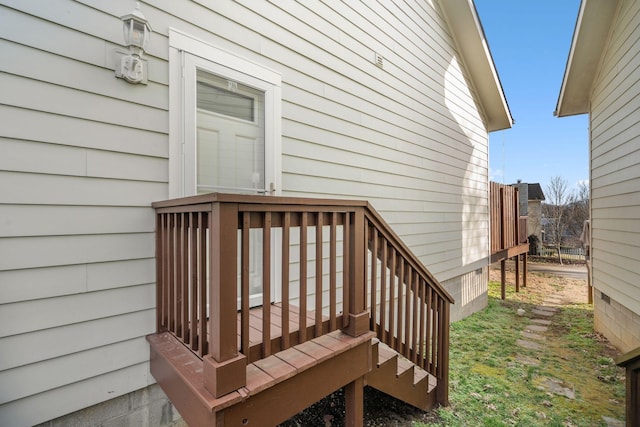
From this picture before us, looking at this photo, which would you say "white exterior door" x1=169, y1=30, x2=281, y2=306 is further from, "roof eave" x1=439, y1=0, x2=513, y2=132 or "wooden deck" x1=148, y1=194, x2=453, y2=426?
"roof eave" x1=439, y1=0, x2=513, y2=132

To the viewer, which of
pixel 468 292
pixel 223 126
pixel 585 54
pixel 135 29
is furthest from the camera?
pixel 468 292

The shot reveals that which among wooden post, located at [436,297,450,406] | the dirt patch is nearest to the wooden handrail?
wooden post, located at [436,297,450,406]

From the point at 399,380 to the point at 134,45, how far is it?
321 cm

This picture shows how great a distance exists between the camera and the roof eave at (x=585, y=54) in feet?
16.3

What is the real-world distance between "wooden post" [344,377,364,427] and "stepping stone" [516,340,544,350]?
4.13m

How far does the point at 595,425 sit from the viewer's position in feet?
9.95

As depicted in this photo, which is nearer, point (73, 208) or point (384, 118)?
point (73, 208)

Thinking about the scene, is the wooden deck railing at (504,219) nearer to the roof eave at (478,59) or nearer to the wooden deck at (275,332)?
the roof eave at (478,59)

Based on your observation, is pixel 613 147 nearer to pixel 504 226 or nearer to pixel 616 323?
pixel 616 323

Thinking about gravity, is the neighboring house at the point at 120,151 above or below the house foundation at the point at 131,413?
above

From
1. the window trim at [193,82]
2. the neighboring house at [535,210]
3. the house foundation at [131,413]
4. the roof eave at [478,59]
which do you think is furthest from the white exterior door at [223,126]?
the neighboring house at [535,210]

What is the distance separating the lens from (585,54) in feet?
18.5

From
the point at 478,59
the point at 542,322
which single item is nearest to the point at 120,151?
the point at 478,59

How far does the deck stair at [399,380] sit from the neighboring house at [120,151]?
156 centimetres
